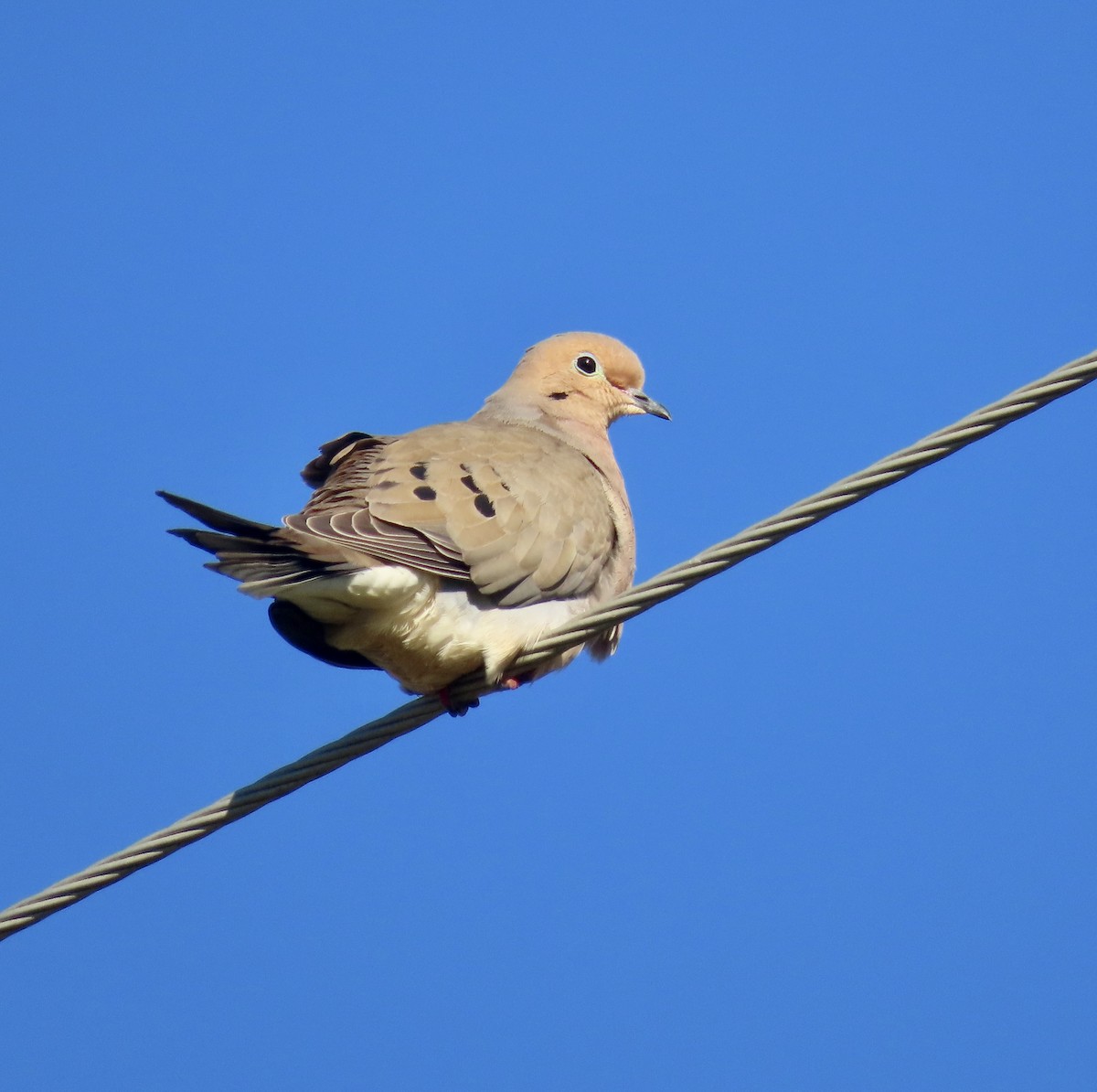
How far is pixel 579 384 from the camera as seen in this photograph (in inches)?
256

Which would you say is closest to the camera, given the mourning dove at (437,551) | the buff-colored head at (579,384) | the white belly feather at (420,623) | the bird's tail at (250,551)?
the bird's tail at (250,551)

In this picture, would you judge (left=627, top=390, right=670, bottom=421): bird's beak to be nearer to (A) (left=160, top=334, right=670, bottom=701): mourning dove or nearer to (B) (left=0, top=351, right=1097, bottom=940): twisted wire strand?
(A) (left=160, top=334, right=670, bottom=701): mourning dove

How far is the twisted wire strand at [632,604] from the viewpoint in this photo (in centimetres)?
331

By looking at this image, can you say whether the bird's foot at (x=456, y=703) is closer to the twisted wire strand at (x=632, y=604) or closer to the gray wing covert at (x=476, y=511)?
the gray wing covert at (x=476, y=511)

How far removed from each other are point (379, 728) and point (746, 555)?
100cm

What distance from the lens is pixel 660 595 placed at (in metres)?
3.68

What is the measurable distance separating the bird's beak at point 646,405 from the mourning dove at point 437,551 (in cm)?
105

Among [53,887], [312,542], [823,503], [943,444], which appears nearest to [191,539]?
[312,542]

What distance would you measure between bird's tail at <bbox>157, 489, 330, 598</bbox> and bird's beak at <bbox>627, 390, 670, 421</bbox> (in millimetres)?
2809

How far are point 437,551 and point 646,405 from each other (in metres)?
2.38

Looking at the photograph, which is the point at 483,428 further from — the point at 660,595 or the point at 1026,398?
the point at 1026,398

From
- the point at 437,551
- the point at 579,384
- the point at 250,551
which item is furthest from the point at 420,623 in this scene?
the point at 579,384

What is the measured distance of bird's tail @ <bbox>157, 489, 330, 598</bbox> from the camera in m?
3.71

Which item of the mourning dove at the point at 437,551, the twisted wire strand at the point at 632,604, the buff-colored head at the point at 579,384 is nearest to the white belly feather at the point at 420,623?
the mourning dove at the point at 437,551
